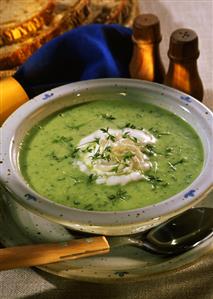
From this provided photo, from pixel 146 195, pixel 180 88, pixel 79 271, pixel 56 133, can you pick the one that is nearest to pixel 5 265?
pixel 79 271

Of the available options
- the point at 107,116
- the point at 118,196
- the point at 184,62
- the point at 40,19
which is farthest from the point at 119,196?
the point at 40,19

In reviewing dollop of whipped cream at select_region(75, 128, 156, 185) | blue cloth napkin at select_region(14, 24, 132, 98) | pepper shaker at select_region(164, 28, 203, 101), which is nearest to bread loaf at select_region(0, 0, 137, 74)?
blue cloth napkin at select_region(14, 24, 132, 98)

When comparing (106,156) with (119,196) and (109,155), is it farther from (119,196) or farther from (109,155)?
(119,196)

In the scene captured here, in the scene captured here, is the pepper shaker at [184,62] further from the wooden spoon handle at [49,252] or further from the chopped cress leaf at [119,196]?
the wooden spoon handle at [49,252]

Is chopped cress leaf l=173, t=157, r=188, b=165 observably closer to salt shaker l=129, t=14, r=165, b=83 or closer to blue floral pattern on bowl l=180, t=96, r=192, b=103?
blue floral pattern on bowl l=180, t=96, r=192, b=103

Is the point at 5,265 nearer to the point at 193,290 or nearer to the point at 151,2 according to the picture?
the point at 193,290

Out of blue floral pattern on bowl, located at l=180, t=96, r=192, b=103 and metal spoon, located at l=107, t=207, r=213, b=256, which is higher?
blue floral pattern on bowl, located at l=180, t=96, r=192, b=103

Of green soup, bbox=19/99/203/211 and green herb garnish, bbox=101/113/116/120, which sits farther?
green herb garnish, bbox=101/113/116/120
